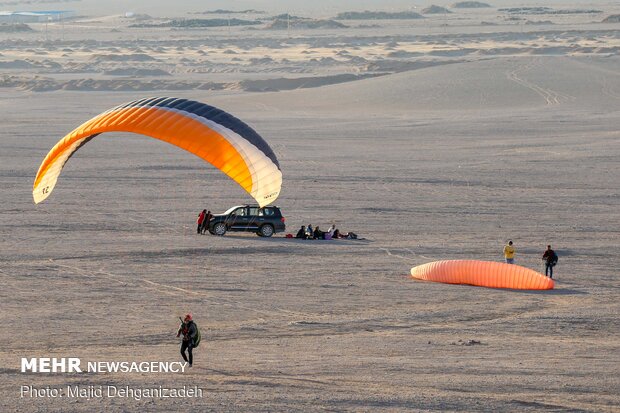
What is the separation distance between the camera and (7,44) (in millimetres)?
109688

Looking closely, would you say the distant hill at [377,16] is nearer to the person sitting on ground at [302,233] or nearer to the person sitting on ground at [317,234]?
the person sitting on ground at [302,233]

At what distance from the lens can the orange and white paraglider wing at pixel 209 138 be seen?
19969 mm

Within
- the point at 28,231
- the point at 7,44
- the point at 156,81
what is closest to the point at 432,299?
the point at 28,231

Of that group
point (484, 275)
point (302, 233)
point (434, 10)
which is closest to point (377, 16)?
point (434, 10)

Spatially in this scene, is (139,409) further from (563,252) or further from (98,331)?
(563,252)

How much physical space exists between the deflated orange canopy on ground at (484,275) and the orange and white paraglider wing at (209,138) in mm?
2849

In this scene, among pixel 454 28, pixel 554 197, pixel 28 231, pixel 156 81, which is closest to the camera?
pixel 28 231

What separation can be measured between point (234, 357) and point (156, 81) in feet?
174

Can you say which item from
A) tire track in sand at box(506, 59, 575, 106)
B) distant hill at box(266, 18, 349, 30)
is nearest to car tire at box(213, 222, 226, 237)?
tire track in sand at box(506, 59, 575, 106)

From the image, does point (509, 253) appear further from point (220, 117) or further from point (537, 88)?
point (537, 88)

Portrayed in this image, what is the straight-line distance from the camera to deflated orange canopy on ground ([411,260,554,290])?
1955 centimetres

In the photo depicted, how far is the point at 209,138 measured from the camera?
66.2 ft

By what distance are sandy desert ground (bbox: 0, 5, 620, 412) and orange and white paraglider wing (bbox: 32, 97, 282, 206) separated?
5.52 feet

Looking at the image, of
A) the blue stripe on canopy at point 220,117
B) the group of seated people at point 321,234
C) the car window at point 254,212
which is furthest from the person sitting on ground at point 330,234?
the blue stripe on canopy at point 220,117
